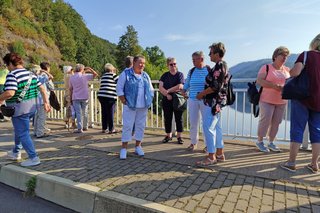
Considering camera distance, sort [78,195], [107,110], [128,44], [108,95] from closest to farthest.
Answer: [78,195] < [108,95] < [107,110] < [128,44]

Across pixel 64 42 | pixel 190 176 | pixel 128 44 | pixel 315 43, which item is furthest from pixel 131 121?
A: pixel 128 44

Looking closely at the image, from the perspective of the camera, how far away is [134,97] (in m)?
4.45

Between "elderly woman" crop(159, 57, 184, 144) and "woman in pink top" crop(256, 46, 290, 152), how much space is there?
161 centimetres

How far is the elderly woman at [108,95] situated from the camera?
6344 mm

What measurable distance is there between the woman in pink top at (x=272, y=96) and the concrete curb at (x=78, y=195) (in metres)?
2.80

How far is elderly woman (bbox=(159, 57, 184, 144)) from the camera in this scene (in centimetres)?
542

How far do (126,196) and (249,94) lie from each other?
121 inches

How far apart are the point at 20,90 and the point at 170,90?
277 centimetres

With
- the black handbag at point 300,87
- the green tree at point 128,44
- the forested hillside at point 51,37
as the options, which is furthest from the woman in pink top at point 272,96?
the green tree at point 128,44

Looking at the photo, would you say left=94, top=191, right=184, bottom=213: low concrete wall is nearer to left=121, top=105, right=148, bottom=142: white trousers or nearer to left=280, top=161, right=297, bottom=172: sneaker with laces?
left=121, top=105, right=148, bottom=142: white trousers

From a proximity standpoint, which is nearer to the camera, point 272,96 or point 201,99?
point 201,99

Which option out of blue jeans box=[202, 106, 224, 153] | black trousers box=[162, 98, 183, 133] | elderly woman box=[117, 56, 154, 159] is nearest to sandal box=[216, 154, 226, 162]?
blue jeans box=[202, 106, 224, 153]

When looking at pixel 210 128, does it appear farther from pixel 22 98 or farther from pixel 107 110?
pixel 107 110

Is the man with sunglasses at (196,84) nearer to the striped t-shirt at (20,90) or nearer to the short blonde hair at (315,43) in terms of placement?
→ the short blonde hair at (315,43)
